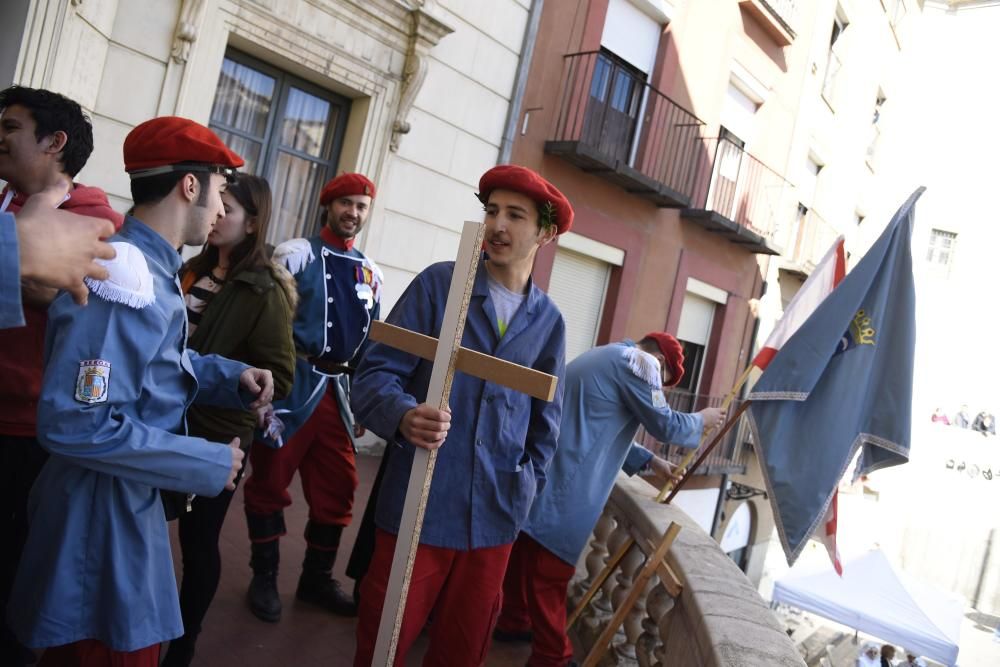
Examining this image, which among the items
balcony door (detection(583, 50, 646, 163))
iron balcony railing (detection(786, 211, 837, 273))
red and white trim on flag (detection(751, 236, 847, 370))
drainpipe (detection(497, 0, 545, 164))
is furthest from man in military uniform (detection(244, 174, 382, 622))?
iron balcony railing (detection(786, 211, 837, 273))

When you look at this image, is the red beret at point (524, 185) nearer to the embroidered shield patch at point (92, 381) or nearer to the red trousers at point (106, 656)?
the embroidered shield patch at point (92, 381)

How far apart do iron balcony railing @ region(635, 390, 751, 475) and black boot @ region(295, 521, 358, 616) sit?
938 cm

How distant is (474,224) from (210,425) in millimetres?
1190

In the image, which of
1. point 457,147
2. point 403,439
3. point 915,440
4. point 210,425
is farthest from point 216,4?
point 915,440

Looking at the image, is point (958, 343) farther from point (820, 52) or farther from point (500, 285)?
point (500, 285)

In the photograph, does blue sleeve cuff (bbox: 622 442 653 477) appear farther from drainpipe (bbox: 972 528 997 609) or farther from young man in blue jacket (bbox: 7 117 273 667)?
drainpipe (bbox: 972 528 997 609)

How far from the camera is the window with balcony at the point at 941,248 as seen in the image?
2569cm

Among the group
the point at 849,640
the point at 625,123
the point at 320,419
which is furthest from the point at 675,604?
the point at 849,640

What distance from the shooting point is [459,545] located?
2236 mm

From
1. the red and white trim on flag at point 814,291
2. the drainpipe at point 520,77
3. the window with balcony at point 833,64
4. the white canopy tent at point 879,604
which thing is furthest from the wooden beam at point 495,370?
the window with balcony at point 833,64

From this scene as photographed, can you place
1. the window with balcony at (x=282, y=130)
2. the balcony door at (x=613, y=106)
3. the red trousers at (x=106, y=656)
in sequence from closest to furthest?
the red trousers at (x=106, y=656) → the window with balcony at (x=282, y=130) → the balcony door at (x=613, y=106)

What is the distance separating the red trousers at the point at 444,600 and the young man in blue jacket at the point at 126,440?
1.96 ft

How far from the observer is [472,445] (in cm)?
227

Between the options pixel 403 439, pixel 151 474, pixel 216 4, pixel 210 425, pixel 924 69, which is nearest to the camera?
pixel 151 474
